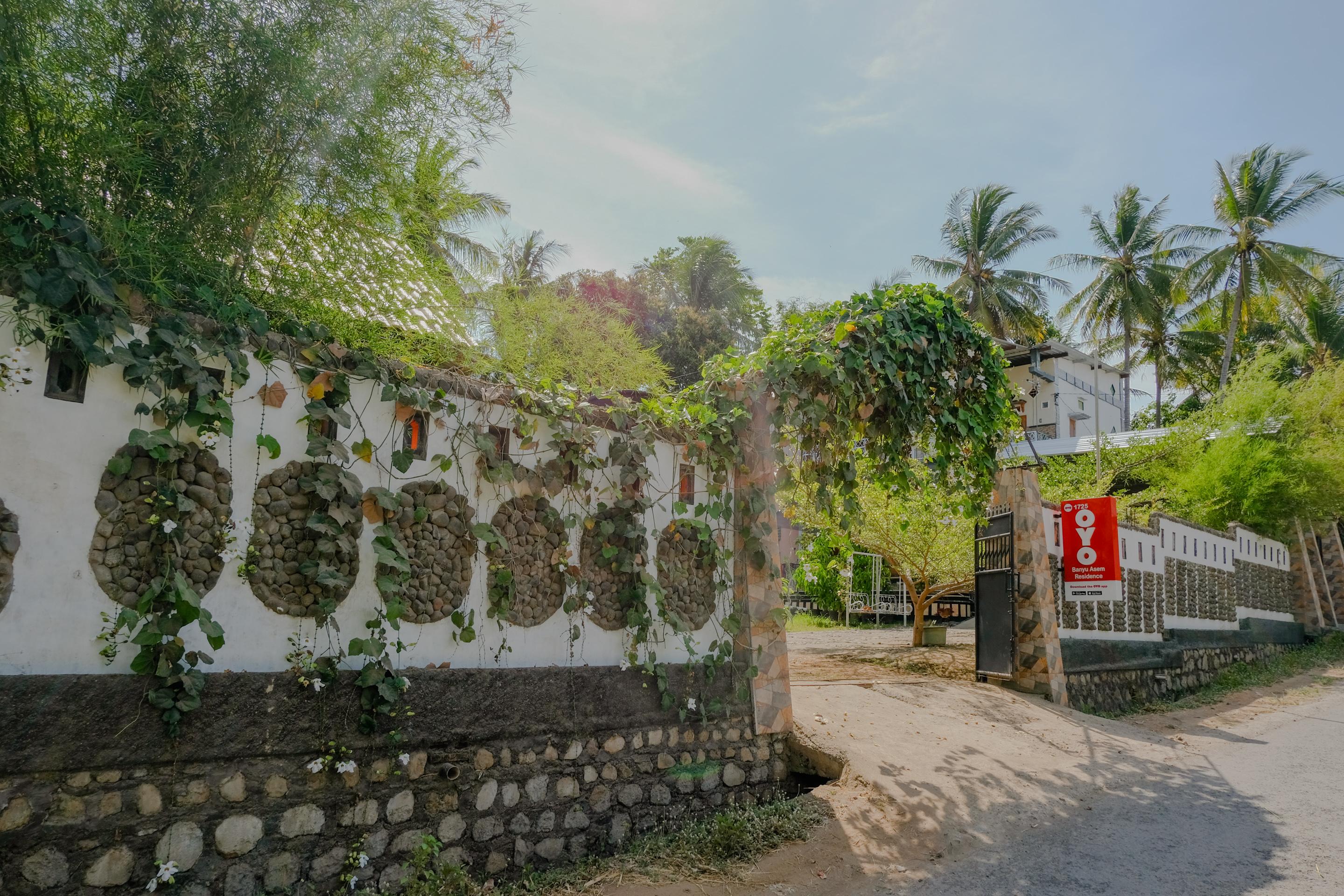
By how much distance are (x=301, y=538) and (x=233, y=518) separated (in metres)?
0.33

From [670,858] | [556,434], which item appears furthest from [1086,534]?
[556,434]

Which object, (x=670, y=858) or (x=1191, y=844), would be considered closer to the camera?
(x=670, y=858)

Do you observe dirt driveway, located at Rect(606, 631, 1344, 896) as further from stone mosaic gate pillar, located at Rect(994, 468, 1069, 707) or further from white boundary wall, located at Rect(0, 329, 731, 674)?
white boundary wall, located at Rect(0, 329, 731, 674)

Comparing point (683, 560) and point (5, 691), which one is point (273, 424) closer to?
point (5, 691)

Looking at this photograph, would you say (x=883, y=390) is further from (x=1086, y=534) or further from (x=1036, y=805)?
(x=1086, y=534)

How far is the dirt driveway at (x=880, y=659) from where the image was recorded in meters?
10.4

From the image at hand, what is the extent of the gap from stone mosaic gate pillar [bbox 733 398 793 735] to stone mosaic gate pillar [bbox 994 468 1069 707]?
473 centimetres

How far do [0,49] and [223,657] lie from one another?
2.46 meters

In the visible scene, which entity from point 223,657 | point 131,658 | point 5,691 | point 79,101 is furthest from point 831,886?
point 79,101

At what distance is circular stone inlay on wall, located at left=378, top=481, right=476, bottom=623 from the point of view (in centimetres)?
434

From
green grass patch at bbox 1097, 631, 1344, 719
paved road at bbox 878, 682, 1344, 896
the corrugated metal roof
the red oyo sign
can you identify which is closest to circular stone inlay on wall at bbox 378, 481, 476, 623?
paved road at bbox 878, 682, 1344, 896

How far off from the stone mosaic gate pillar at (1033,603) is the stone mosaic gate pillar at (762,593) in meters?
4.73

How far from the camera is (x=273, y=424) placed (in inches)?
151

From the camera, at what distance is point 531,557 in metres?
5.00
